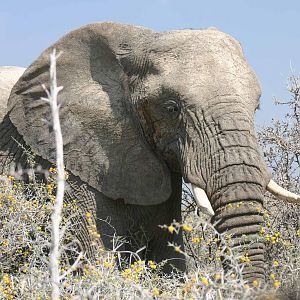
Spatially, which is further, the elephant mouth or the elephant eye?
Result: the elephant eye

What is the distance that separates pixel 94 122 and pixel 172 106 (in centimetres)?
82

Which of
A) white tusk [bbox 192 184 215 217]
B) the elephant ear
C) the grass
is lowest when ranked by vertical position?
the grass

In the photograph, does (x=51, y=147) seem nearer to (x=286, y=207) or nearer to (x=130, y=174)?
(x=130, y=174)

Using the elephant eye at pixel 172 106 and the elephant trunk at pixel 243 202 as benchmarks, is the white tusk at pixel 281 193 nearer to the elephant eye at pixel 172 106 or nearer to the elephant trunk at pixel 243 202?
the elephant trunk at pixel 243 202

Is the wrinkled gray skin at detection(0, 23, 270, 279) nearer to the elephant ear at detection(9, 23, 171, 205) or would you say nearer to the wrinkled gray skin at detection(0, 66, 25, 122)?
the elephant ear at detection(9, 23, 171, 205)

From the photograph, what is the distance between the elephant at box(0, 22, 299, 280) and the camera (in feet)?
19.3

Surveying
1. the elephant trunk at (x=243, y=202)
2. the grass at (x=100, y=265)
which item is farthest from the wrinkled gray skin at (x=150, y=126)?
the grass at (x=100, y=265)


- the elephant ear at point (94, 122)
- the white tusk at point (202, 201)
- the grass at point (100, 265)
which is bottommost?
the grass at point (100, 265)

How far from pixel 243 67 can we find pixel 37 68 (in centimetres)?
174

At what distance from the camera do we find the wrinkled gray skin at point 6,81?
26.2 feet

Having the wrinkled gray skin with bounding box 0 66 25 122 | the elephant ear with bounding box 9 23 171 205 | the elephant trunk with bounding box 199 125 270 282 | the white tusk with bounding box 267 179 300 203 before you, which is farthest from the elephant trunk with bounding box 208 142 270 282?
the wrinkled gray skin with bounding box 0 66 25 122

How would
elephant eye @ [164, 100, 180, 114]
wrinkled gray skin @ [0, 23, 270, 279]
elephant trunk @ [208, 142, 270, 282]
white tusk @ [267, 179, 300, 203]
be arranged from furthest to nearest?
elephant eye @ [164, 100, 180, 114], white tusk @ [267, 179, 300, 203], wrinkled gray skin @ [0, 23, 270, 279], elephant trunk @ [208, 142, 270, 282]

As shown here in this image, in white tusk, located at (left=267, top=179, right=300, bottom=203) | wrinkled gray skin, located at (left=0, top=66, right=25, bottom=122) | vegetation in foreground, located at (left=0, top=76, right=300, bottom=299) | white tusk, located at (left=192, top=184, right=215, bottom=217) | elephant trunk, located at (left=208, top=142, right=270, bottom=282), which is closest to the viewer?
vegetation in foreground, located at (left=0, top=76, right=300, bottom=299)

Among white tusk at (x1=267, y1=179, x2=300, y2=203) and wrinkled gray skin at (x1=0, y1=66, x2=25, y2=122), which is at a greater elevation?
Result: wrinkled gray skin at (x1=0, y1=66, x2=25, y2=122)
